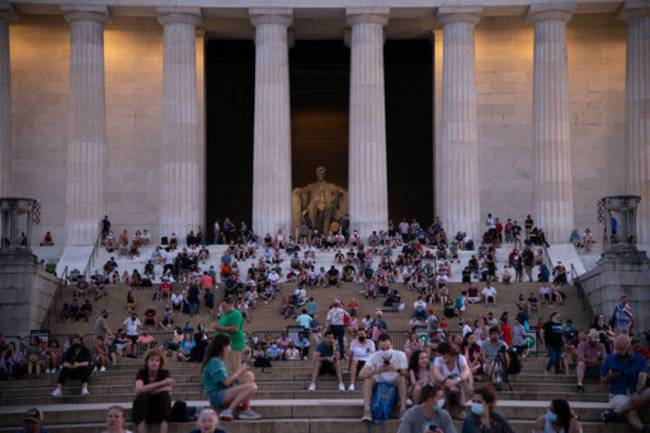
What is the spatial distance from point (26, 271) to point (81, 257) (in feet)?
44.0

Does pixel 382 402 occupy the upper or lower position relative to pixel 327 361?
lower

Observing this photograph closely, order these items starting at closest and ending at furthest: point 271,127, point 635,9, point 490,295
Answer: point 490,295 < point 271,127 < point 635,9

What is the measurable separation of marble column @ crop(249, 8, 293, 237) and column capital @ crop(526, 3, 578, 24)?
1292 centimetres

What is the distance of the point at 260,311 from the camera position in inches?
1654

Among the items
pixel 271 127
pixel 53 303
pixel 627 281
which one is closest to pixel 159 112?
pixel 271 127

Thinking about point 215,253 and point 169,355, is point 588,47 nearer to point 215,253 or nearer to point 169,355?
point 215,253

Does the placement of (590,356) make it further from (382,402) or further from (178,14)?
(178,14)

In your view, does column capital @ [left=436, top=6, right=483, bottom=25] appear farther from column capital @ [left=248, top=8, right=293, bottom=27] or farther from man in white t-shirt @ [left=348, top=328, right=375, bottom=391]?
man in white t-shirt @ [left=348, top=328, right=375, bottom=391]

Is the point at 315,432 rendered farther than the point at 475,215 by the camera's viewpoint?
No

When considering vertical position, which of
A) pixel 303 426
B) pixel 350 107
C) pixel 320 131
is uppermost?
pixel 320 131

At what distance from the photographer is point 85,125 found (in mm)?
55438

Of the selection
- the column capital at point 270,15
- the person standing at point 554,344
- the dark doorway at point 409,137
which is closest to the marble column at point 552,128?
the column capital at point 270,15

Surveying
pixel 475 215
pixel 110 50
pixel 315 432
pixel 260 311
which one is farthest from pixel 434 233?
pixel 315 432

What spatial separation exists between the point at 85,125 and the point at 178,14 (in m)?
7.53
